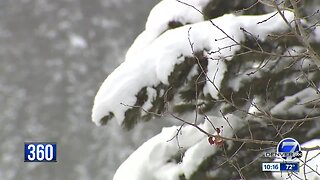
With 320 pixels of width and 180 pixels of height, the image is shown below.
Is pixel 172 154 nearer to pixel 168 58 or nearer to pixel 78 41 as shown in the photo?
pixel 168 58

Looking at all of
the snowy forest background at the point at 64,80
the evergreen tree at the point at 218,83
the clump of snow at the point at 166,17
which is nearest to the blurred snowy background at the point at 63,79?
the snowy forest background at the point at 64,80

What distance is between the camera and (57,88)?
23281mm

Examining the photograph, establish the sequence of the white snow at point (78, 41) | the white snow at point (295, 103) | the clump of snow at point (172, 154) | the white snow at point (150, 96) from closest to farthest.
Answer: the white snow at point (150, 96), the white snow at point (295, 103), the clump of snow at point (172, 154), the white snow at point (78, 41)

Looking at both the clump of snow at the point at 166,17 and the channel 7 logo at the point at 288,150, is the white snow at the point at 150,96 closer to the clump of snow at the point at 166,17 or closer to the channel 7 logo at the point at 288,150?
the clump of snow at the point at 166,17

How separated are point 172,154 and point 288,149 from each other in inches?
63.8

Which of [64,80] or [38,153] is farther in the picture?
[64,80]

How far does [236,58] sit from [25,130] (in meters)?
17.5

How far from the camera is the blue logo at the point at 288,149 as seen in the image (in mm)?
3180

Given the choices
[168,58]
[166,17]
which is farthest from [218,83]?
[166,17]

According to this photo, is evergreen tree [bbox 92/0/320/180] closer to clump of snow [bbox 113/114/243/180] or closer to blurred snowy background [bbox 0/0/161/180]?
clump of snow [bbox 113/114/243/180]

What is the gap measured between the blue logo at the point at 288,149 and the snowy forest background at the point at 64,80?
13362 millimetres

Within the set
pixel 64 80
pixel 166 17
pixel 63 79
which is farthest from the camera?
pixel 63 79

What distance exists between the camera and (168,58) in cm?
416

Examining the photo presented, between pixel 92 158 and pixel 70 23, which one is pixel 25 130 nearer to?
pixel 92 158
